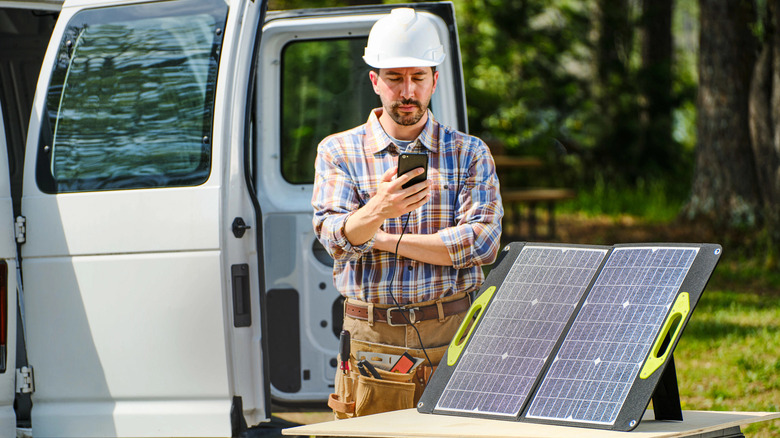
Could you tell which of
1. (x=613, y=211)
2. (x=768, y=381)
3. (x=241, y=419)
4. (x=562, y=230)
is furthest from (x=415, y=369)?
(x=613, y=211)

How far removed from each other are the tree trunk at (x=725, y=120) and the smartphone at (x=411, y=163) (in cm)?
959

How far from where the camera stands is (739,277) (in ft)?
32.8

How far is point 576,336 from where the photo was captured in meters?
2.67

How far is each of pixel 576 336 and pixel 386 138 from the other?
0.95 m

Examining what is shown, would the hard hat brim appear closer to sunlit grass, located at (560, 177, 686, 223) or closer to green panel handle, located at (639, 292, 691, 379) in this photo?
green panel handle, located at (639, 292, 691, 379)

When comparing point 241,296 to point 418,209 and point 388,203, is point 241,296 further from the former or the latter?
point 388,203

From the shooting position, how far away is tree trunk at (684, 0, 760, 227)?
11.5 meters

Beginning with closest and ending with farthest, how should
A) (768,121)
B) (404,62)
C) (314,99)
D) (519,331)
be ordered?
(519,331), (404,62), (314,99), (768,121)

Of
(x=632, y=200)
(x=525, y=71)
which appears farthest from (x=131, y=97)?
(x=632, y=200)

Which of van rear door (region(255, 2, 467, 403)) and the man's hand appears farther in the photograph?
van rear door (region(255, 2, 467, 403))

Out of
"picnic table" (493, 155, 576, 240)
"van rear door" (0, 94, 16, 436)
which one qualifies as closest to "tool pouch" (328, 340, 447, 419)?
"van rear door" (0, 94, 16, 436)

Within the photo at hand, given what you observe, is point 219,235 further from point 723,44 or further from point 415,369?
point 723,44

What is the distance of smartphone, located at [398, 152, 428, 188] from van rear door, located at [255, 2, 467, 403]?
201 centimetres

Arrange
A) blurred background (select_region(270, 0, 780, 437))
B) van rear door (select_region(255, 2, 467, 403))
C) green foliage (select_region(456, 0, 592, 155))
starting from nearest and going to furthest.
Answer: van rear door (select_region(255, 2, 467, 403))
blurred background (select_region(270, 0, 780, 437))
green foliage (select_region(456, 0, 592, 155))
